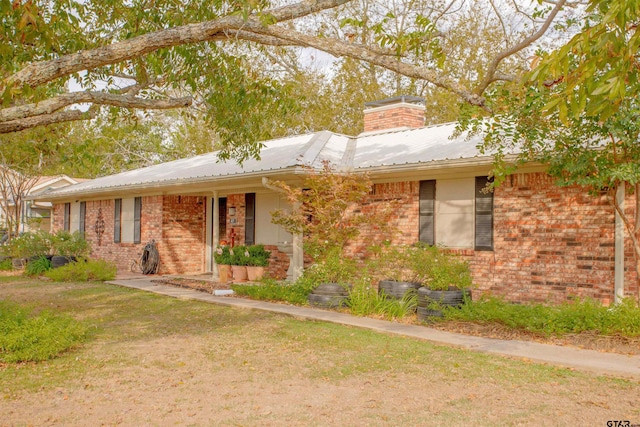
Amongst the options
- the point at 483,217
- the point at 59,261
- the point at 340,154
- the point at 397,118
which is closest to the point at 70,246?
the point at 59,261

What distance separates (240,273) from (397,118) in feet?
18.5

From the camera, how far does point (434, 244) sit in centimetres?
1181

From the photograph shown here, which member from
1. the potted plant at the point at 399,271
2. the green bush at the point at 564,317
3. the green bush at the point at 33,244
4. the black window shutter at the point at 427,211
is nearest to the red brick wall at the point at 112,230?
the green bush at the point at 33,244

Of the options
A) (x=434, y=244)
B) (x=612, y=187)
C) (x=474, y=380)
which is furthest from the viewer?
(x=434, y=244)

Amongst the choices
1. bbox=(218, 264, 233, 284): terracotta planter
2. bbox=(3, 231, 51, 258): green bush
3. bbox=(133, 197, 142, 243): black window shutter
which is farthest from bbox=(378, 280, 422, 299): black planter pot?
bbox=(3, 231, 51, 258): green bush

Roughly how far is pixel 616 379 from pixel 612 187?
334 centimetres

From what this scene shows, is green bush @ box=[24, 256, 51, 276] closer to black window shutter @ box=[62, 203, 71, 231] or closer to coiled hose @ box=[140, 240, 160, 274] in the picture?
coiled hose @ box=[140, 240, 160, 274]

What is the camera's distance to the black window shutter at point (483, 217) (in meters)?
11.0

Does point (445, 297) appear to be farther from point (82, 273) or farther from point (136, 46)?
point (82, 273)

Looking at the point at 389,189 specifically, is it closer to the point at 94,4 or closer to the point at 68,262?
the point at 94,4

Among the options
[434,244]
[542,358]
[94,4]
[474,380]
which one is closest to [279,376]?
[474,380]

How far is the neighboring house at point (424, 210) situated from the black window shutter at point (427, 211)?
0.02 meters

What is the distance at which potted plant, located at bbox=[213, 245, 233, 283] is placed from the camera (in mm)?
15602

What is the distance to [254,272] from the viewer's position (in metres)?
15.1
